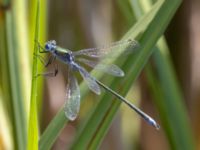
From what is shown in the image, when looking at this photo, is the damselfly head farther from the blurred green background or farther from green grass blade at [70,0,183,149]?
green grass blade at [70,0,183,149]

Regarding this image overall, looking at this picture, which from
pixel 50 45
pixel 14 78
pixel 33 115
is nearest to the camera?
pixel 33 115

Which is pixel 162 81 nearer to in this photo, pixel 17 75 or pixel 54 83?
pixel 17 75

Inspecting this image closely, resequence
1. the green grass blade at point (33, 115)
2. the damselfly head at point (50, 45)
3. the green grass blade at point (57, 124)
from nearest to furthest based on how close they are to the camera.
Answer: the green grass blade at point (33, 115)
the green grass blade at point (57, 124)
the damselfly head at point (50, 45)

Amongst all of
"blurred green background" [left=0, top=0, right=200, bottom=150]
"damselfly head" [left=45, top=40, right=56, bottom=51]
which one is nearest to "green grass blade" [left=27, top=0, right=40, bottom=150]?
"blurred green background" [left=0, top=0, right=200, bottom=150]

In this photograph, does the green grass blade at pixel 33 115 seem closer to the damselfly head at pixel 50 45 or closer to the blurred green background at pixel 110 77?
the blurred green background at pixel 110 77

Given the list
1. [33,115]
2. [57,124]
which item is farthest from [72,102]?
[33,115]

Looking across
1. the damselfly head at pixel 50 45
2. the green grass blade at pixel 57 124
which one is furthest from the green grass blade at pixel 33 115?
the damselfly head at pixel 50 45

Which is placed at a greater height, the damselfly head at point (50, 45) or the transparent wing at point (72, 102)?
the damselfly head at point (50, 45)

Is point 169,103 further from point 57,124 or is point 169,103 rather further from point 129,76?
point 57,124
